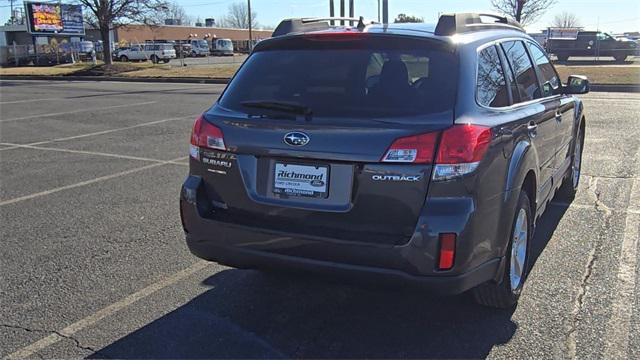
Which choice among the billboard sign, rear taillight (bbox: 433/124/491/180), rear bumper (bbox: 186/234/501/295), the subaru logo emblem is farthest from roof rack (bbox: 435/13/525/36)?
the billboard sign

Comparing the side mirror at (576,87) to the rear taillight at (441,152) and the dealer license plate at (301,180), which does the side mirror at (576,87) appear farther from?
the dealer license plate at (301,180)

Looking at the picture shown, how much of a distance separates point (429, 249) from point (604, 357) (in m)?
1.12

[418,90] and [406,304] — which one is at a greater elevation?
[418,90]

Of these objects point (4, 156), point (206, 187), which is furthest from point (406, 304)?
point (4, 156)

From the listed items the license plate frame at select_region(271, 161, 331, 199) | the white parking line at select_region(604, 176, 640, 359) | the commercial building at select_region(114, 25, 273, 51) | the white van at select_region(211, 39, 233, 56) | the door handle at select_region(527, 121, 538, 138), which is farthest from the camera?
the commercial building at select_region(114, 25, 273, 51)

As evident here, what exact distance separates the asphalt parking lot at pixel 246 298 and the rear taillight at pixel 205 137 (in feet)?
3.14

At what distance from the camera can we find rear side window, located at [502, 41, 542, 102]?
4.08 metres

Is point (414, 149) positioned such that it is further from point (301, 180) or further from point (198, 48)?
point (198, 48)

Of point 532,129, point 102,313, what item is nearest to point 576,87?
point 532,129

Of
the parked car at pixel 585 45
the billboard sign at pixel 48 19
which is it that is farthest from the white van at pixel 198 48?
the parked car at pixel 585 45

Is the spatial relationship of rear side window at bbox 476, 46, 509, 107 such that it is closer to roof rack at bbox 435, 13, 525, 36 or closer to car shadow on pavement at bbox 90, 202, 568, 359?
roof rack at bbox 435, 13, 525, 36

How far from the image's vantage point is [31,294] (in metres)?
4.02

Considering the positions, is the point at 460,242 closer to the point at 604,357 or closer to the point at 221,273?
the point at 604,357

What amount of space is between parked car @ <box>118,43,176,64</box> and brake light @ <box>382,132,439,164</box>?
2086 inches
